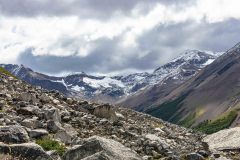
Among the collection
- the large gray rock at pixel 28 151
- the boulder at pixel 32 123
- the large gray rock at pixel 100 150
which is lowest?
the large gray rock at pixel 100 150

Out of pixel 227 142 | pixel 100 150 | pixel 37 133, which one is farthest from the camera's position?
pixel 227 142

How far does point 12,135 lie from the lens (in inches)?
675

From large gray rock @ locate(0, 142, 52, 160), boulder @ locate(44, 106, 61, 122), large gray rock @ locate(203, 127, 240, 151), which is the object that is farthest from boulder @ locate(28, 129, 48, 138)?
large gray rock @ locate(203, 127, 240, 151)

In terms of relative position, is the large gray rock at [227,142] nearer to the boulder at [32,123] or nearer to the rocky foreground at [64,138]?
the rocky foreground at [64,138]

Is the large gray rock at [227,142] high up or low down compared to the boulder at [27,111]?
down

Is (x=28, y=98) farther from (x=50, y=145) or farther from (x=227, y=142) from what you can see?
(x=227, y=142)

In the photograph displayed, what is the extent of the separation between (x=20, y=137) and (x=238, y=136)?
78.8 feet

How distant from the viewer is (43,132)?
20.5 m

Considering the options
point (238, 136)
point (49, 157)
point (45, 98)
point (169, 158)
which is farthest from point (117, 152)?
point (238, 136)

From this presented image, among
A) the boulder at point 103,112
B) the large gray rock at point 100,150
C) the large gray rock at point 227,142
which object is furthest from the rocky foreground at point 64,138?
the large gray rock at point 227,142

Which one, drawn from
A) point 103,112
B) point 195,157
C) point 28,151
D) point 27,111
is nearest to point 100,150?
point 28,151

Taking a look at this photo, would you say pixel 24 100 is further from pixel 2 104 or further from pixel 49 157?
pixel 49 157

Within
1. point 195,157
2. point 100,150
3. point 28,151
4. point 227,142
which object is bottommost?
point 227,142

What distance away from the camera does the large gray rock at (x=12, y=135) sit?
55.0ft
